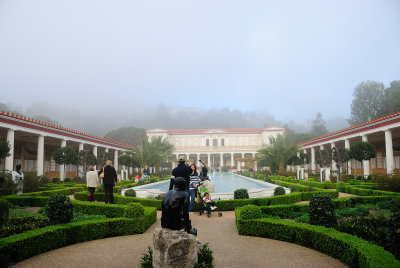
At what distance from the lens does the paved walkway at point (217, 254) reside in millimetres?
4223

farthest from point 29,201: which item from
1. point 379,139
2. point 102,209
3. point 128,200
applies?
point 379,139

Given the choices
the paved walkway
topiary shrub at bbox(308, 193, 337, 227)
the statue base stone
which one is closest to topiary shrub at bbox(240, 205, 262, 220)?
the paved walkway

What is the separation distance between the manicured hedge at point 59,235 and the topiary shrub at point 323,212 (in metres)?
3.66

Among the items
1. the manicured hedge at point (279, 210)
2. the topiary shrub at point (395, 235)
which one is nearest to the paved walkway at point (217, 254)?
the topiary shrub at point (395, 235)

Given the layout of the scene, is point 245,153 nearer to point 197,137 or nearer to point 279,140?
point 197,137

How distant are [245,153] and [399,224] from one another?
5722 centimetres

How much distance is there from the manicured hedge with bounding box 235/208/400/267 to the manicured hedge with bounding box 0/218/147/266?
253cm

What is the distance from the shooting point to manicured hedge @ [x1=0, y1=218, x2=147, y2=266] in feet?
14.0

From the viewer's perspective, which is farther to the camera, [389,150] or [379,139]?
[379,139]

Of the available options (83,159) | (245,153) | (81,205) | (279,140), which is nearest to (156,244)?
(81,205)

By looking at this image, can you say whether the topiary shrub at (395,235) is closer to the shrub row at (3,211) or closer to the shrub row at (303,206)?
the shrub row at (303,206)

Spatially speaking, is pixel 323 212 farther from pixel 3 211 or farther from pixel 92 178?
pixel 92 178

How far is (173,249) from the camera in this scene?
3.36 meters

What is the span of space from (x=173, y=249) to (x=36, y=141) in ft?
82.9
